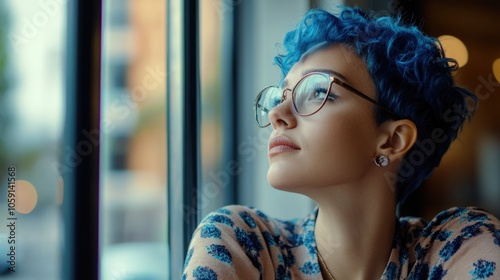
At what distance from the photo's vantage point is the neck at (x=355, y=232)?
1313 millimetres

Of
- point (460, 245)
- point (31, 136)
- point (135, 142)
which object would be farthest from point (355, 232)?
point (31, 136)

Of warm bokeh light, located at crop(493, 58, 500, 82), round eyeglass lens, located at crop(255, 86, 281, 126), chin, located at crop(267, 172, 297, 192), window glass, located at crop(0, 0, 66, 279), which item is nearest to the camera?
window glass, located at crop(0, 0, 66, 279)

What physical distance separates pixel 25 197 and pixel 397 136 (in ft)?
2.76

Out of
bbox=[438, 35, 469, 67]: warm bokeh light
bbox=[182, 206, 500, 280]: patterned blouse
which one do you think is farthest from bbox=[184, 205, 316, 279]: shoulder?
bbox=[438, 35, 469, 67]: warm bokeh light

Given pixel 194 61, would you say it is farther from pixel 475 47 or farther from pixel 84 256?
pixel 475 47

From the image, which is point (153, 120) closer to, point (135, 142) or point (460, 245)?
point (135, 142)

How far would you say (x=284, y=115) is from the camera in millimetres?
1275

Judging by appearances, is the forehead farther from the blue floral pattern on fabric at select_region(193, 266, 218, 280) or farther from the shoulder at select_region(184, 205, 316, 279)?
the blue floral pattern on fabric at select_region(193, 266, 218, 280)

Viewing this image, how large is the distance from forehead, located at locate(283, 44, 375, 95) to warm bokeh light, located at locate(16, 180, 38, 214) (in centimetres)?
61

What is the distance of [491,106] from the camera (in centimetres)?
206

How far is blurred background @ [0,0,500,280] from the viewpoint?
117cm

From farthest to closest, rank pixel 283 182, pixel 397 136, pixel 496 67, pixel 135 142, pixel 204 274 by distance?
pixel 496 67, pixel 135 142, pixel 397 136, pixel 283 182, pixel 204 274

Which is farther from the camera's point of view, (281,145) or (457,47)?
(457,47)

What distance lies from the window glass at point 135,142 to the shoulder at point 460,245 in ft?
2.39
